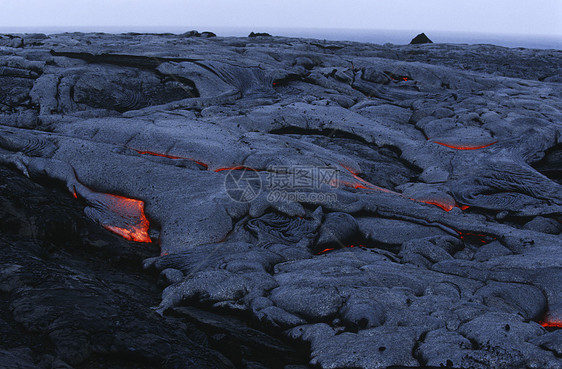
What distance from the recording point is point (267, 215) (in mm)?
6672

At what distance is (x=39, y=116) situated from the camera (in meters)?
9.70

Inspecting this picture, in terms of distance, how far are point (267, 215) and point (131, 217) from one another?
2248 millimetres

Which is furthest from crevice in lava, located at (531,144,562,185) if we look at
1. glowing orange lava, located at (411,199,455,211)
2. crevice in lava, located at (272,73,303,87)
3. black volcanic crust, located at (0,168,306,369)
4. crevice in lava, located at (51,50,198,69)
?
crevice in lava, located at (51,50,198,69)

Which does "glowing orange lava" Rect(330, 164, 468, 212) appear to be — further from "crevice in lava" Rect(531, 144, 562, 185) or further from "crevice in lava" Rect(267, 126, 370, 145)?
"crevice in lava" Rect(531, 144, 562, 185)

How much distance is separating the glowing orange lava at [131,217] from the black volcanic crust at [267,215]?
0.11 feet

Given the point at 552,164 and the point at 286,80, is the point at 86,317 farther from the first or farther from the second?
the point at 286,80

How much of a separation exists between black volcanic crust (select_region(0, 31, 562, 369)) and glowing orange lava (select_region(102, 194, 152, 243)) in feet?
0.11

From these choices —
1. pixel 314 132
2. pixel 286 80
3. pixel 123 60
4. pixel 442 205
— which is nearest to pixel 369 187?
pixel 442 205

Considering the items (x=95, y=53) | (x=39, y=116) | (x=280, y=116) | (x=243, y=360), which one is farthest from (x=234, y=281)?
(x=95, y=53)

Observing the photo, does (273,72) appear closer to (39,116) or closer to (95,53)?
(95,53)

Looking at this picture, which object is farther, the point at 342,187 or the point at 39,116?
the point at 39,116

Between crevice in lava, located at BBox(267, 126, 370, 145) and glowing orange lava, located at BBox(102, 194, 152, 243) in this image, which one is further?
crevice in lava, located at BBox(267, 126, 370, 145)

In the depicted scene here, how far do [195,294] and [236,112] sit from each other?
6.32 metres

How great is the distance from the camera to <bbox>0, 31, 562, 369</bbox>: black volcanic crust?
3.70 metres
